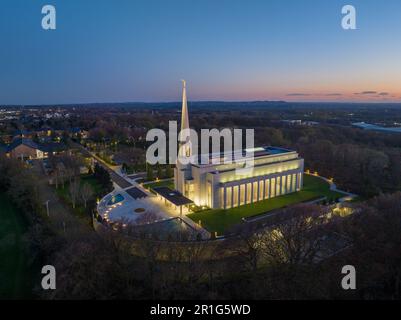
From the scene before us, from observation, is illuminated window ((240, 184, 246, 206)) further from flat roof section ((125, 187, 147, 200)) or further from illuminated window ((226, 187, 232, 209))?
flat roof section ((125, 187, 147, 200))

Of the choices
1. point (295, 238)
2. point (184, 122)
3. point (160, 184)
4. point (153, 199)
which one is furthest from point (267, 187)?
point (295, 238)

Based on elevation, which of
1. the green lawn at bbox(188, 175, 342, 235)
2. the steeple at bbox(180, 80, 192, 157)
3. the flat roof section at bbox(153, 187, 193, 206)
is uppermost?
the steeple at bbox(180, 80, 192, 157)

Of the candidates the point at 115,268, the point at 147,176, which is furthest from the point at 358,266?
the point at 147,176

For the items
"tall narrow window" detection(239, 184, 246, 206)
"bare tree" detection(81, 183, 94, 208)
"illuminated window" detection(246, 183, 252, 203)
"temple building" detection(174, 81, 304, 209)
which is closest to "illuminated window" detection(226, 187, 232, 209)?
"temple building" detection(174, 81, 304, 209)

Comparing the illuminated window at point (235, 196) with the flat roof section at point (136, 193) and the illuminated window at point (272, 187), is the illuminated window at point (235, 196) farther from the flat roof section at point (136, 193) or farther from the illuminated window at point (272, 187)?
the flat roof section at point (136, 193)

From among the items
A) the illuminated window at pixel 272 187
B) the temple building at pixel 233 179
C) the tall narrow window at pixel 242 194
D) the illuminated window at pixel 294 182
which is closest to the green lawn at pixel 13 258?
the temple building at pixel 233 179
